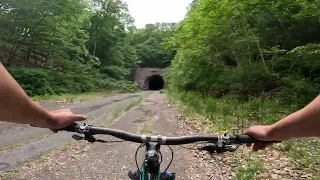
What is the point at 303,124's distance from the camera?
3.33 feet

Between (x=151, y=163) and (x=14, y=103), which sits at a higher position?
(x=14, y=103)

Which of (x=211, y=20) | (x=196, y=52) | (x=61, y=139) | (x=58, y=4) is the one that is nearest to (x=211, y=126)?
(x=61, y=139)

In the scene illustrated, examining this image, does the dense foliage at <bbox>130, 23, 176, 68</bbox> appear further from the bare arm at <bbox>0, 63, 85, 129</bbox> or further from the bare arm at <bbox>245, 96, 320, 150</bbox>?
the bare arm at <bbox>0, 63, 85, 129</bbox>

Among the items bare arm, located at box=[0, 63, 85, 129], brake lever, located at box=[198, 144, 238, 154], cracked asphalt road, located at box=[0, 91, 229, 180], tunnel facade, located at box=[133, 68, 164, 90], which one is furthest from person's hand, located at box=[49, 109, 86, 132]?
tunnel facade, located at box=[133, 68, 164, 90]

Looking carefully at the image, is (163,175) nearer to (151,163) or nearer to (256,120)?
(151,163)

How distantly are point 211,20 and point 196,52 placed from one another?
2.78 m

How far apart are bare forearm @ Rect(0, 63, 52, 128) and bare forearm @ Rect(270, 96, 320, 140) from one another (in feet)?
3.10

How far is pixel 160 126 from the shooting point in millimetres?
8688

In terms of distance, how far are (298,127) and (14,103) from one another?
99 cm

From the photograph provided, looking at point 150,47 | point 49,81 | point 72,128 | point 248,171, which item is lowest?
point 248,171

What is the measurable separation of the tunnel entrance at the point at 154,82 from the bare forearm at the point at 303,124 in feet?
170

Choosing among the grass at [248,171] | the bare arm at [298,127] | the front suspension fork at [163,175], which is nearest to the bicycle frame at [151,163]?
the front suspension fork at [163,175]

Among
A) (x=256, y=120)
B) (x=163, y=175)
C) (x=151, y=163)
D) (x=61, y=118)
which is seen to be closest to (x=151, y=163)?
(x=151, y=163)

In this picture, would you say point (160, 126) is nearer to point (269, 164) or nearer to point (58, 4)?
point (269, 164)
